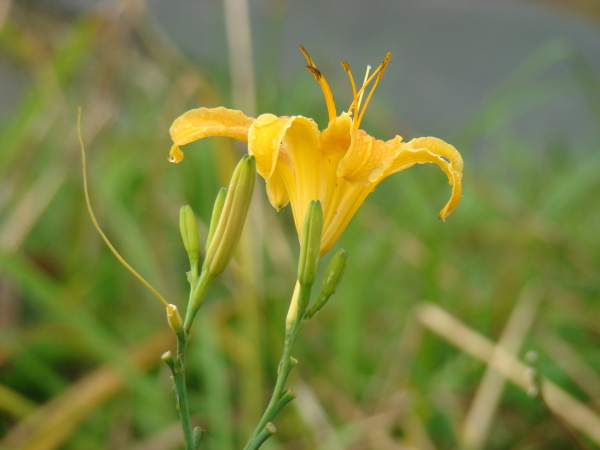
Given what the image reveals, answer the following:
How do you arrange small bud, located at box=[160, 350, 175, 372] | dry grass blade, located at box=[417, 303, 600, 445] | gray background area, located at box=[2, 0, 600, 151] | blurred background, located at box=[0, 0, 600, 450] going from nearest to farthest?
small bud, located at box=[160, 350, 175, 372] < dry grass blade, located at box=[417, 303, 600, 445] < blurred background, located at box=[0, 0, 600, 450] < gray background area, located at box=[2, 0, 600, 151]

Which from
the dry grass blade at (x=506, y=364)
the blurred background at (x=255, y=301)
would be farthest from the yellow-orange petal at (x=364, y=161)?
the dry grass blade at (x=506, y=364)

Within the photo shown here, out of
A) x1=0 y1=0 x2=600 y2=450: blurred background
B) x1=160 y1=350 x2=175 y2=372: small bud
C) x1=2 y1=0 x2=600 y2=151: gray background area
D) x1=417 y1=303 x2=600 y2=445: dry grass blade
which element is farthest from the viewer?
x1=2 y1=0 x2=600 y2=151: gray background area

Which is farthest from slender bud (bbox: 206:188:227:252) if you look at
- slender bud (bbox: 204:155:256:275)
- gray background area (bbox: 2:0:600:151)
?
gray background area (bbox: 2:0:600:151)

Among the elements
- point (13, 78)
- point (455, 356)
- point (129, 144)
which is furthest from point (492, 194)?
point (13, 78)

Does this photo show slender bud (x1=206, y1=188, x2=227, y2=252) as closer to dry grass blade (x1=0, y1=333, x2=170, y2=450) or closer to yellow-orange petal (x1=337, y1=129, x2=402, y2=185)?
yellow-orange petal (x1=337, y1=129, x2=402, y2=185)

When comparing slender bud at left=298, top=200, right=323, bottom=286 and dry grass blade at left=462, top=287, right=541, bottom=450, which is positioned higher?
slender bud at left=298, top=200, right=323, bottom=286

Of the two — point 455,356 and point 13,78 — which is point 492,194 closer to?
point 455,356
